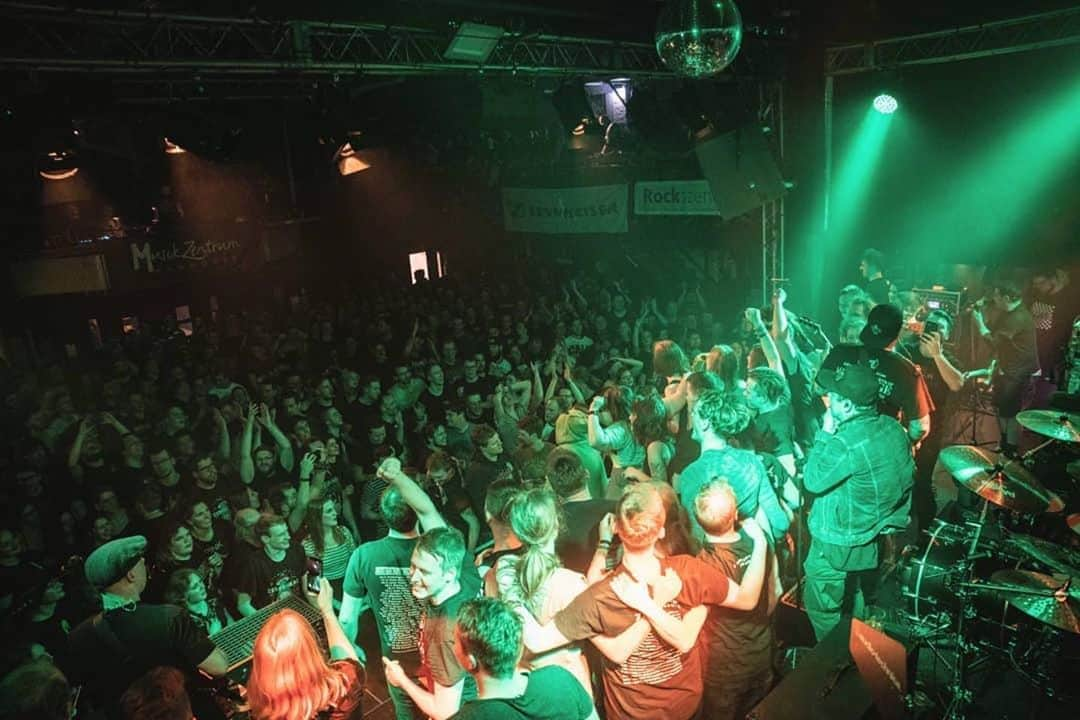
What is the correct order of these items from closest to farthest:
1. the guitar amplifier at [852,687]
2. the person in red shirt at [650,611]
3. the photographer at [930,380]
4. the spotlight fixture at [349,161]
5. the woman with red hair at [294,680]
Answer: the woman with red hair at [294,680] → the person in red shirt at [650,611] → the guitar amplifier at [852,687] → the photographer at [930,380] → the spotlight fixture at [349,161]

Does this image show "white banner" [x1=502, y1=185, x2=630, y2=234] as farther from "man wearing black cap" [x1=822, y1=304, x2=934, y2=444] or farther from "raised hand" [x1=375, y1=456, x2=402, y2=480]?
"raised hand" [x1=375, y1=456, x2=402, y2=480]

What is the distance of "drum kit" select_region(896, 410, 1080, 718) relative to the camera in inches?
113

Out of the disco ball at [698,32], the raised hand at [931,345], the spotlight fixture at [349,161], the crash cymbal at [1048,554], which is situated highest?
the spotlight fixture at [349,161]

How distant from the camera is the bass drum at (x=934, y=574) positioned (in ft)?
10.6

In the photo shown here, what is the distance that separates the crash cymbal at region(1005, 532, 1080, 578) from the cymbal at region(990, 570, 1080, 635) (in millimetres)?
95

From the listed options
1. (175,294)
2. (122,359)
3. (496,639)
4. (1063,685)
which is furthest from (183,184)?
(1063,685)

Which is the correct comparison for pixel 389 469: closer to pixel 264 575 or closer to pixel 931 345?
pixel 264 575

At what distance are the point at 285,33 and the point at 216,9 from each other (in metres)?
0.41

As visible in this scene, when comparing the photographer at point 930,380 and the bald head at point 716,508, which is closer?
the bald head at point 716,508

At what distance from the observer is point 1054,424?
12.4 ft

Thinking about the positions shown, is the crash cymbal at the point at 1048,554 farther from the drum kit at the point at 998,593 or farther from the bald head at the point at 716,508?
the bald head at the point at 716,508

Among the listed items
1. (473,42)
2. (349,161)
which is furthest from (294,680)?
(349,161)

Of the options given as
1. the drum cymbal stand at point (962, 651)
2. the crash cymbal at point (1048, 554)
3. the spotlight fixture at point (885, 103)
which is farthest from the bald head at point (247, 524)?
the spotlight fixture at point (885, 103)

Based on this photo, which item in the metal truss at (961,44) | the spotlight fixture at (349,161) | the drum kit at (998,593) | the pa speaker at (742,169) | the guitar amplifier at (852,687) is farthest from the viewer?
the spotlight fixture at (349,161)
